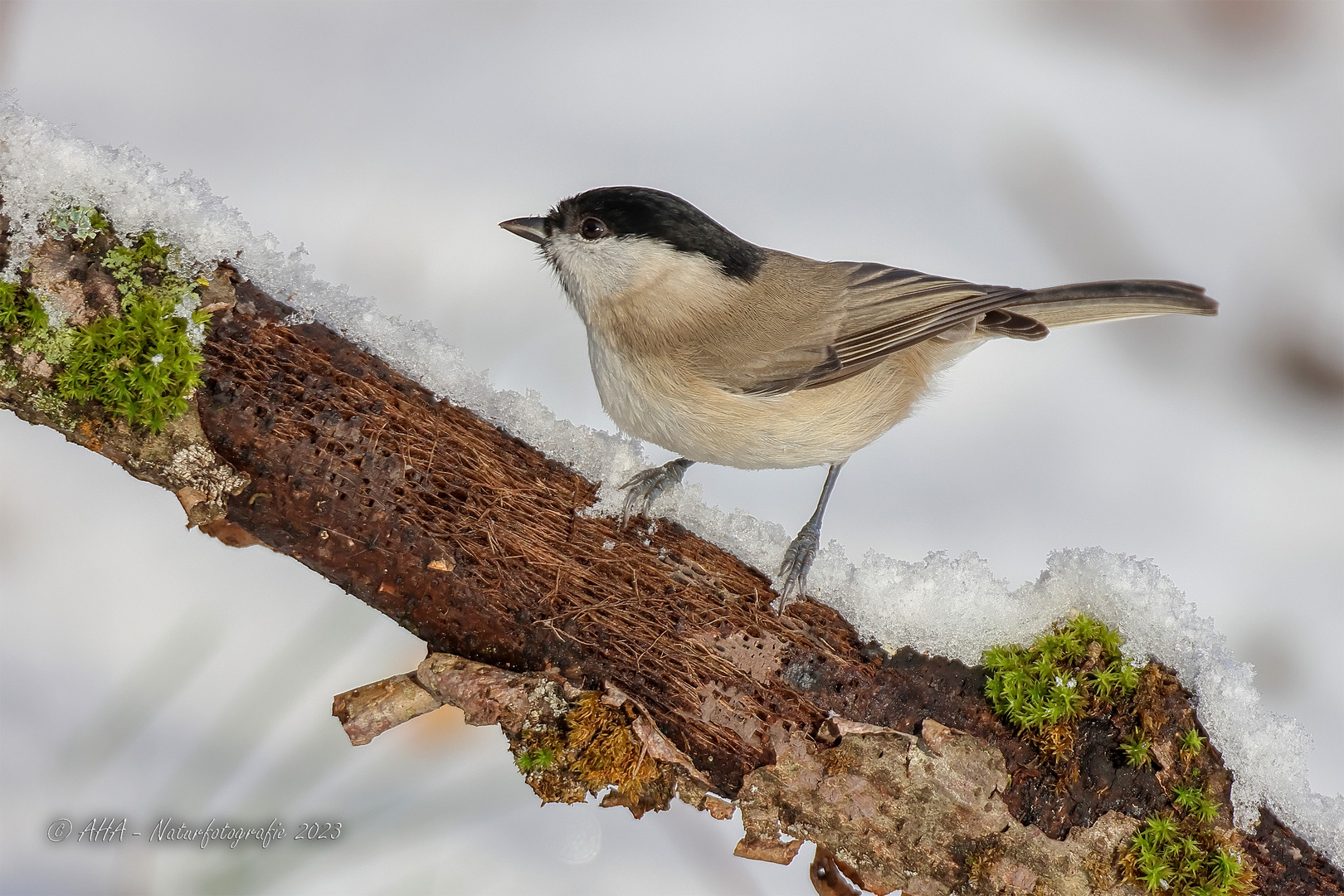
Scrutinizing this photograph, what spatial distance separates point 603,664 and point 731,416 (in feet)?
2.46

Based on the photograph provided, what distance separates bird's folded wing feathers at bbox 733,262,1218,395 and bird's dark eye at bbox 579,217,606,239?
0.56 metres

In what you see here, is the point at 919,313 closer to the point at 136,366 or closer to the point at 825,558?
the point at 825,558

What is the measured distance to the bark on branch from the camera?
1.72 meters

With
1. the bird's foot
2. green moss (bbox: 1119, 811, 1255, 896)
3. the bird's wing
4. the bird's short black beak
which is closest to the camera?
green moss (bbox: 1119, 811, 1255, 896)

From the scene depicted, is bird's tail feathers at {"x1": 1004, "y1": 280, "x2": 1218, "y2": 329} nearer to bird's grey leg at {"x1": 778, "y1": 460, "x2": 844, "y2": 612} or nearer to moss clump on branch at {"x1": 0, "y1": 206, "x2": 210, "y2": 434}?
bird's grey leg at {"x1": 778, "y1": 460, "x2": 844, "y2": 612}

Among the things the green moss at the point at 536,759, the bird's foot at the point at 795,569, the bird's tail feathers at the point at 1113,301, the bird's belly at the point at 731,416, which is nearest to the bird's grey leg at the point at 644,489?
the bird's belly at the point at 731,416

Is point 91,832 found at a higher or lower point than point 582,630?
lower

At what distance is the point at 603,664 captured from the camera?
1.83 m

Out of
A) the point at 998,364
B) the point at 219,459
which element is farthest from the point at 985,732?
the point at 998,364

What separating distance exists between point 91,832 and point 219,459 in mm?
1587

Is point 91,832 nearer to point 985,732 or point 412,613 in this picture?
point 412,613

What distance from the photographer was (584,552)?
1887mm

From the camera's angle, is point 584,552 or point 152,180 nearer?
point 152,180

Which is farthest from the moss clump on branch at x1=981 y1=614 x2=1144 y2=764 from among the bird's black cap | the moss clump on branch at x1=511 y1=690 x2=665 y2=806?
the bird's black cap
